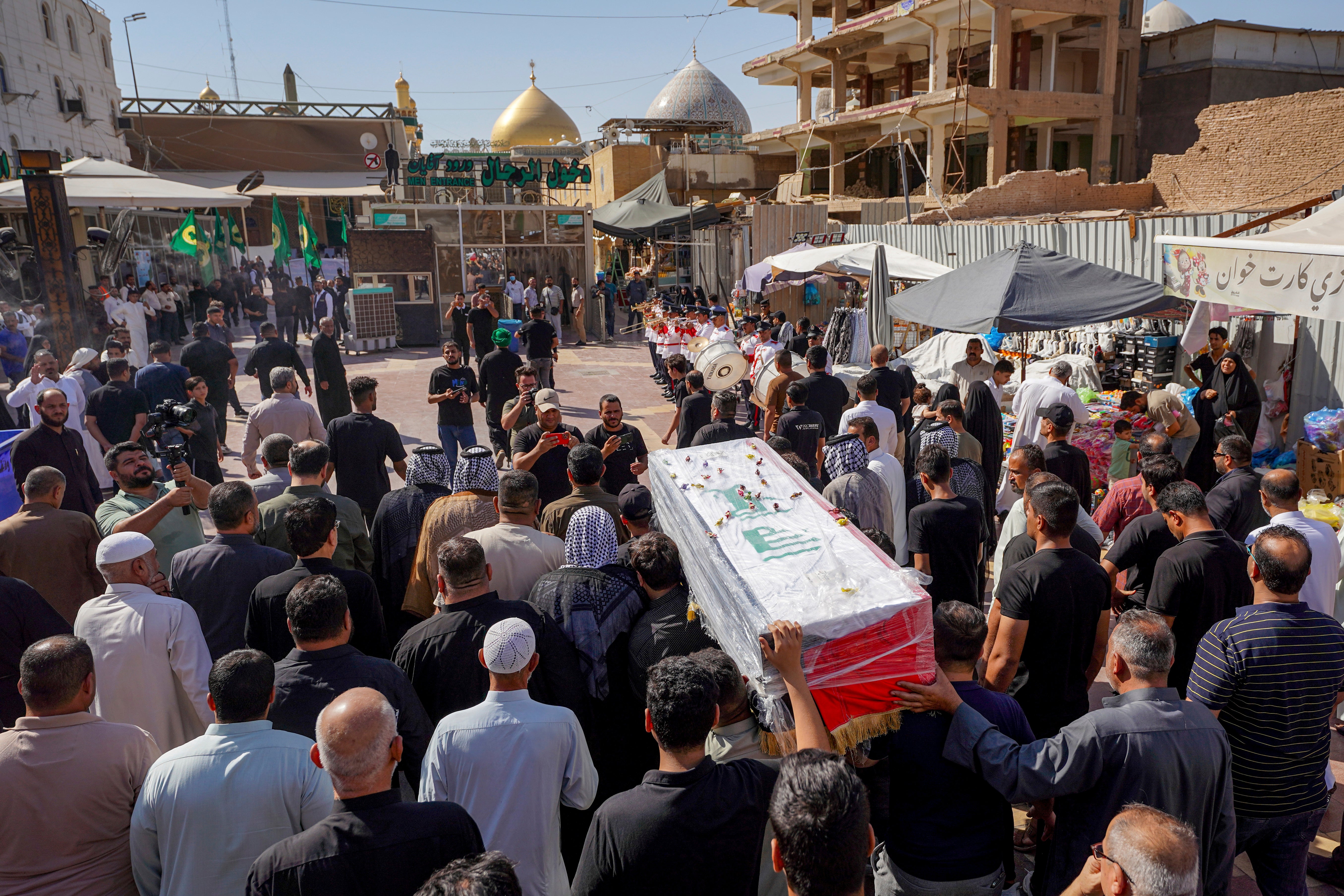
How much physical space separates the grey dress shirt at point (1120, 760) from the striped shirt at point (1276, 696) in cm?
50

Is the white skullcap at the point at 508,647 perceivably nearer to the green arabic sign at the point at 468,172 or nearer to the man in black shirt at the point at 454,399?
the man in black shirt at the point at 454,399

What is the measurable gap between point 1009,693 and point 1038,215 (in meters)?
18.0

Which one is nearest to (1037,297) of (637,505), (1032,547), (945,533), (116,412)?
(945,533)

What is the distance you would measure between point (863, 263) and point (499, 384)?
6699mm

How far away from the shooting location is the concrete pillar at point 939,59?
28719mm

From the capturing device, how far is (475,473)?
5.16 m

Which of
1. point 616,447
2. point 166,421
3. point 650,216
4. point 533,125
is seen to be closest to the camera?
point 616,447

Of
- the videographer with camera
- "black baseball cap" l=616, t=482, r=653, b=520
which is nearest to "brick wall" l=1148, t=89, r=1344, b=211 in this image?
"black baseball cap" l=616, t=482, r=653, b=520

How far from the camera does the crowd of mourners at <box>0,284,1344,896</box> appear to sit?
2.51 m

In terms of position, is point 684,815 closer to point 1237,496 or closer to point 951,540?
point 951,540

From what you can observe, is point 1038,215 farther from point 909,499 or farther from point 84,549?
point 84,549

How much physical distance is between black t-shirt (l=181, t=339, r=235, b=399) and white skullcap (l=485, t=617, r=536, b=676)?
875cm

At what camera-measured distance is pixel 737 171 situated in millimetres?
39281

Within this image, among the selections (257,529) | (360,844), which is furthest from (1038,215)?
(360,844)
